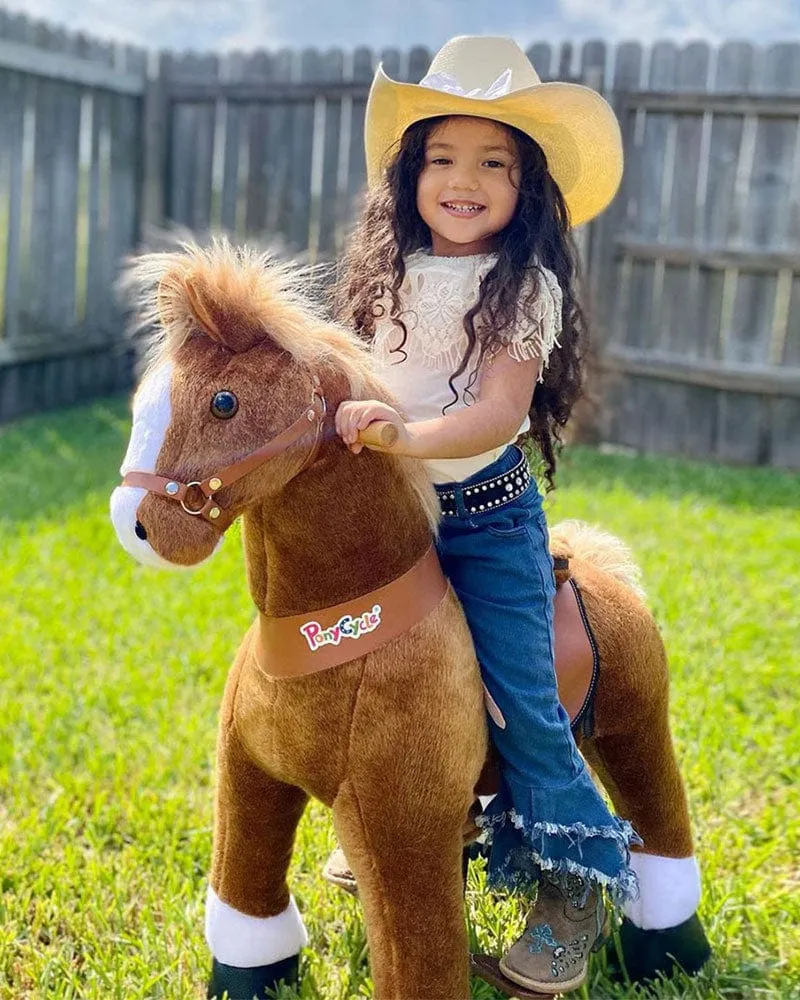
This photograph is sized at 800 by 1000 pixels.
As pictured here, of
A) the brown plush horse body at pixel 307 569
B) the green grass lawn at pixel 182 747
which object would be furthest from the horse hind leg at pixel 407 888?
the green grass lawn at pixel 182 747

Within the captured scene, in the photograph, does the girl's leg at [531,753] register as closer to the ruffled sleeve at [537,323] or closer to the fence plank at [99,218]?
the ruffled sleeve at [537,323]

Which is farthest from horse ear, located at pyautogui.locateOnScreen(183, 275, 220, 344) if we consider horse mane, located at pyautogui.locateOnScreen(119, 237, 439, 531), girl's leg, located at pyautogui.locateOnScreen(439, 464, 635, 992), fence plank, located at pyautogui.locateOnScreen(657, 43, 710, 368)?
fence plank, located at pyautogui.locateOnScreen(657, 43, 710, 368)

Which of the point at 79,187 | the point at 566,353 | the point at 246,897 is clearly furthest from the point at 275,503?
the point at 79,187

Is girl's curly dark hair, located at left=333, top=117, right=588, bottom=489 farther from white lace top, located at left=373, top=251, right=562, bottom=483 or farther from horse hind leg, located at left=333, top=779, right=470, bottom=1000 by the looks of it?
horse hind leg, located at left=333, top=779, right=470, bottom=1000

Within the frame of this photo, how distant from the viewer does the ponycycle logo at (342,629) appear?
1.66 meters

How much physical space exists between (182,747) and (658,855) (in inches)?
54.5

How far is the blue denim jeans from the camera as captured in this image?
180cm

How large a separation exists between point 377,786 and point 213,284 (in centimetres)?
76

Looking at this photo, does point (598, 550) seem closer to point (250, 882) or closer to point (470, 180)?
point (470, 180)

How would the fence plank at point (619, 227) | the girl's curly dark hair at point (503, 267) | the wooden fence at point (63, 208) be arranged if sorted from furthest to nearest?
1. the wooden fence at point (63, 208)
2. the fence plank at point (619, 227)
3. the girl's curly dark hair at point (503, 267)

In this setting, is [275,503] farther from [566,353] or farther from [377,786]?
[566,353]

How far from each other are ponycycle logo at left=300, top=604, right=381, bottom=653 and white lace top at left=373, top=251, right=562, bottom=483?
28 centimetres

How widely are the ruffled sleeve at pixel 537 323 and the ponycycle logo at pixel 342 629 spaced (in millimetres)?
463

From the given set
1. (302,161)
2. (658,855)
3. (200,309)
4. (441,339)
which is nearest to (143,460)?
(200,309)
